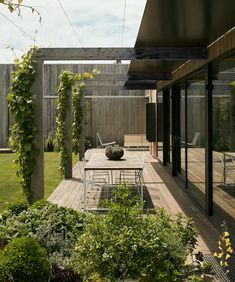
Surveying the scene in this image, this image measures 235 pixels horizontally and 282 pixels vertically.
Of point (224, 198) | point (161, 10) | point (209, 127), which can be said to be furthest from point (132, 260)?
point (209, 127)

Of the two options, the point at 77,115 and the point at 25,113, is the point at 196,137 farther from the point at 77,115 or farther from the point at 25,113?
the point at 77,115

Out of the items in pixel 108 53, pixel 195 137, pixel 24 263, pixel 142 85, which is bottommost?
pixel 24 263

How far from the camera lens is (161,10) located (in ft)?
14.6

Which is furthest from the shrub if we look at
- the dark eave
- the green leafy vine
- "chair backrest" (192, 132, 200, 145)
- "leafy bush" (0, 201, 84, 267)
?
the green leafy vine

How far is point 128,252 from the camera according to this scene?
3152 mm

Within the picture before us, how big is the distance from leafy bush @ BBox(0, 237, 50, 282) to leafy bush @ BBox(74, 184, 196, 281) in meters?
0.29

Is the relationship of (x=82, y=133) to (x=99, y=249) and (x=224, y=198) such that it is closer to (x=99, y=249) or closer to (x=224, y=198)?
(x=224, y=198)

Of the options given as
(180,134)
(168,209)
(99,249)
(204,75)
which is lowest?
(168,209)

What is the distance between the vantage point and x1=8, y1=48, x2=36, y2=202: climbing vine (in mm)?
5840

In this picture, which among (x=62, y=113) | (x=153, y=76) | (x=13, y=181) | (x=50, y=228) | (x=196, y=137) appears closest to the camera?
(x=50, y=228)

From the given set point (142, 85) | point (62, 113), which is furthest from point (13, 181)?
point (142, 85)

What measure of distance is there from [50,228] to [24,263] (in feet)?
2.52

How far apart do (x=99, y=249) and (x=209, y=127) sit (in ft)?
12.8

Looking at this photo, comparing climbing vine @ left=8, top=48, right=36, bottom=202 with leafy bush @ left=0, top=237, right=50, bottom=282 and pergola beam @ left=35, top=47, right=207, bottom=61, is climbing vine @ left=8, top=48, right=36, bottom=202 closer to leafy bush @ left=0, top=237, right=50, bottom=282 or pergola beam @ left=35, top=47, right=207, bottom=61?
pergola beam @ left=35, top=47, right=207, bottom=61
